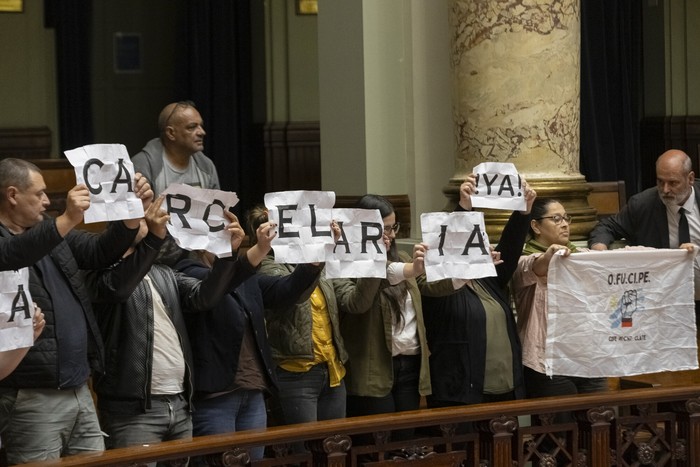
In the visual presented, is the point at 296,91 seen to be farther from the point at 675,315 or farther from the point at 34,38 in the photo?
the point at 675,315

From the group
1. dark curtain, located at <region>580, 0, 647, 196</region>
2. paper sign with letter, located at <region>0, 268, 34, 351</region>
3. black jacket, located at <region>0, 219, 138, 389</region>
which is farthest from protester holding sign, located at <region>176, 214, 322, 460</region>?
dark curtain, located at <region>580, 0, 647, 196</region>

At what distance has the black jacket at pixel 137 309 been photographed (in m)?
5.45

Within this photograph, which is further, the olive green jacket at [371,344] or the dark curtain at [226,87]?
the dark curtain at [226,87]

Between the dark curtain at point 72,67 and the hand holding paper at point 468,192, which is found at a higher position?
the dark curtain at point 72,67

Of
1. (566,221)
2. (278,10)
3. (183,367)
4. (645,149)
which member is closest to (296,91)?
(278,10)

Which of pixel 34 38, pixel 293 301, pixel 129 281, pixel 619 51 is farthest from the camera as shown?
pixel 34 38

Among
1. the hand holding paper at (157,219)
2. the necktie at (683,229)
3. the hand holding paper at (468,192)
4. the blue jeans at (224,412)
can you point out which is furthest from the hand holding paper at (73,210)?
the necktie at (683,229)

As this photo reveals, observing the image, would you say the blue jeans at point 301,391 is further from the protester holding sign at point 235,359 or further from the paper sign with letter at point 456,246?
the paper sign with letter at point 456,246

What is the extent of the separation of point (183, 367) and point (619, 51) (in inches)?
316

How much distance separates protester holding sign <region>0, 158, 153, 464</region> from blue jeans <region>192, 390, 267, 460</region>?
0.57 meters

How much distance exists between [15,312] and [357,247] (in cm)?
165

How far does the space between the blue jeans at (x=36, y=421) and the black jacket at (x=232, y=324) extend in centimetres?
66

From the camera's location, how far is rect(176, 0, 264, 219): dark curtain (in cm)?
1392

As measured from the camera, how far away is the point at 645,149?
45.1 ft
